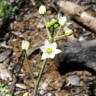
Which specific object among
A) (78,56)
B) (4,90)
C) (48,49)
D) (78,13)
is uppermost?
(48,49)

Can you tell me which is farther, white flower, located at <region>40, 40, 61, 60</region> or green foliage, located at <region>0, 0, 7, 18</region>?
green foliage, located at <region>0, 0, 7, 18</region>

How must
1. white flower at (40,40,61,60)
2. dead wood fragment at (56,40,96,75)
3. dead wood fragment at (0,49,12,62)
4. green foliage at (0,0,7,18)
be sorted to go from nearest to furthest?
white flower at (40,40,61,60) < dead wood fragment at (56,40,96,75) < dead wood fragment at (0,49,12,62) < green foliage at (0,0,7,18)

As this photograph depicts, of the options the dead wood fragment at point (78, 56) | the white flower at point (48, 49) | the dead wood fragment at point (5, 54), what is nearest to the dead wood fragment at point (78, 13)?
the dead wood fragment at point (78, 56)

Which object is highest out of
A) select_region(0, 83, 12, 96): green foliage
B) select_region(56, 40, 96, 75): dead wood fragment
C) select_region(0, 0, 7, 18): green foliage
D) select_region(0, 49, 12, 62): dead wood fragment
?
select_region(0, 0, 7, 18): green foliage

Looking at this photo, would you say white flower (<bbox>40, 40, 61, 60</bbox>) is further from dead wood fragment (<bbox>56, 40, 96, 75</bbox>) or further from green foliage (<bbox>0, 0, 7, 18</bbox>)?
green foliage (<bbox>0, 0, 7, 18</bbox>)

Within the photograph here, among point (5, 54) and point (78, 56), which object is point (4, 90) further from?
point (78, 56)

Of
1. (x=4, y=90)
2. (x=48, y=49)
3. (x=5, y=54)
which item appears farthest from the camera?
(x=5, y=54)

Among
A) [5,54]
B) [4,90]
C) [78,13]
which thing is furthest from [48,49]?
[78,13]

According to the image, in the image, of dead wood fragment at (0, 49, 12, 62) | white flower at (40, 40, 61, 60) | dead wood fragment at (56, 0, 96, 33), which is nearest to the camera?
white flower at (40, 40, 61, 60)

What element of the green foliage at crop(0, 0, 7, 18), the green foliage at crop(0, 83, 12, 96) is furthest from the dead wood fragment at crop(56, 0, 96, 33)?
the green foliage at crop(0, 83, 12, 96)

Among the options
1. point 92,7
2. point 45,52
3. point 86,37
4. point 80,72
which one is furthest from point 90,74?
point 45,52
